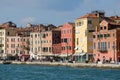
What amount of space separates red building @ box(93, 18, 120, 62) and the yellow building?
3.91m

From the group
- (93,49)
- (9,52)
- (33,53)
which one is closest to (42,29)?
(33,53)

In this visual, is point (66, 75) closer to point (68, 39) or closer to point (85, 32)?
point (85, 32)

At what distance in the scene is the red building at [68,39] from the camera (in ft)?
381

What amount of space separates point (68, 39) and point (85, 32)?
951 centimetres

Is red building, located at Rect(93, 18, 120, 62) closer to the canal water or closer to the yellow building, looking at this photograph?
the yellow building

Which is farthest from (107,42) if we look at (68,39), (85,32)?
(68,39)

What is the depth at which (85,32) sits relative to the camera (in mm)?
108625

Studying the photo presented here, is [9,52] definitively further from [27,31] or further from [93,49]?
[93,49]

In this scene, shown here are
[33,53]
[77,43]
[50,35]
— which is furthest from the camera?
[33,53]

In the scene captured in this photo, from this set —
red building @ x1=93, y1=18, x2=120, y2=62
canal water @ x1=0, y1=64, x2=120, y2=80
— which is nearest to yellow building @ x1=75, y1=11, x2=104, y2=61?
red building @ x1=93, y1=18, x2=120, y2=62

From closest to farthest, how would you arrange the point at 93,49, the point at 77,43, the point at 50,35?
1. the point at 93,49
2. the point at 77,43
3. the point at 50,35

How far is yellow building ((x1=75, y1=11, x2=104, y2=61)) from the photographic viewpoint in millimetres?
107875

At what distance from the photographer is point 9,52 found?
481ft

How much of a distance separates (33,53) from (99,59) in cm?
3567
